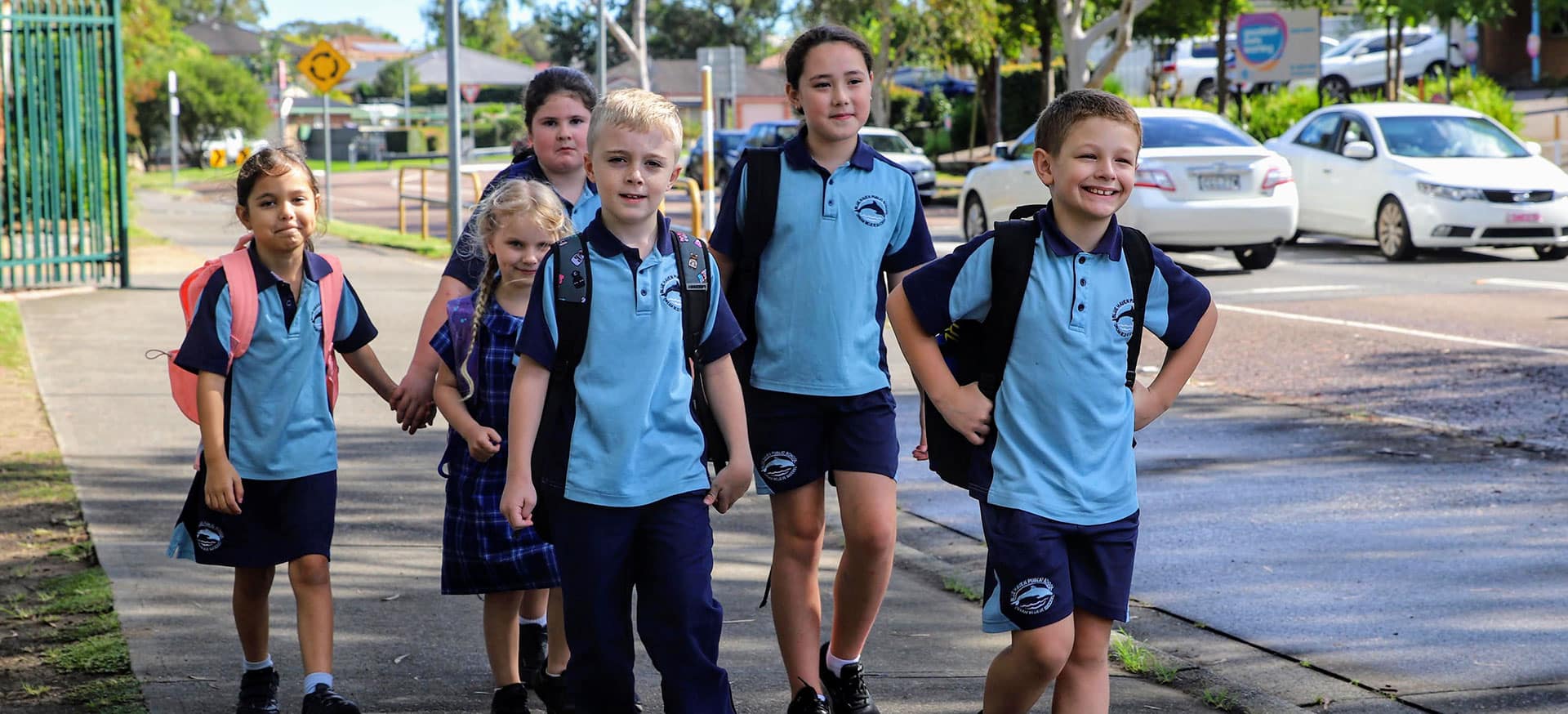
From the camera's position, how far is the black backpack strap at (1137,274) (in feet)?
11.7

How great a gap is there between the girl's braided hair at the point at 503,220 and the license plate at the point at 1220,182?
1212 centimetres

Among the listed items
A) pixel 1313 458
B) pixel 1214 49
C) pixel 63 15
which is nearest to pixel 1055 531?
pixel 1313 458

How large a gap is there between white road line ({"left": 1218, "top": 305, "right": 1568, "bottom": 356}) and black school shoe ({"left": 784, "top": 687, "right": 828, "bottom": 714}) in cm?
785

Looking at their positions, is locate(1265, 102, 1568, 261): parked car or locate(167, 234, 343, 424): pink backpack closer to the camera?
locate(167, 234, 343, 424): pink backpack

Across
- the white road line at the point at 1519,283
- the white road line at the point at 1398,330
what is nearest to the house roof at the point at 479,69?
the white road line at the point at 1519,283

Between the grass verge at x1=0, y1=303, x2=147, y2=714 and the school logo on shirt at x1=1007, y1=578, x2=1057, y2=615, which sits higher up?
the school logo on shirt at x1=1007, y1=578, x2=1057, y2=615

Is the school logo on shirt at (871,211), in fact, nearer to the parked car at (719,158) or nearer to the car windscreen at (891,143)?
the car windscreen at (891,143)

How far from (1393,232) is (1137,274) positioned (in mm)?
14458

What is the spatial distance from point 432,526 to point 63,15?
945 centimetres

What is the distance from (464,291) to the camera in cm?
436

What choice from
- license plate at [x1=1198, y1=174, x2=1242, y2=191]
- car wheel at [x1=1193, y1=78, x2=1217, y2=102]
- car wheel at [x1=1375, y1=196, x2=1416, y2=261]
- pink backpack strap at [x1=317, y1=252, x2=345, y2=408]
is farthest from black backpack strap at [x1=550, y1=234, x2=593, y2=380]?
car wheel at [x1=1193, y1=78, x2=1217, y2=102]

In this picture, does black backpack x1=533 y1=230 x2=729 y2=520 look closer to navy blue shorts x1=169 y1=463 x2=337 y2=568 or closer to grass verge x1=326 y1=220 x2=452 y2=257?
navy blue shorts x1=169 y1=463 x2=337 y2=568

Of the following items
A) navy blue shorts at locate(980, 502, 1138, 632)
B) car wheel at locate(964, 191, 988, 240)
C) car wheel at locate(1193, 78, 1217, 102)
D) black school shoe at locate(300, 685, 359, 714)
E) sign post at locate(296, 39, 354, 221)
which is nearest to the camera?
navy blue shorts at locate(980, 502, 1138, 632)

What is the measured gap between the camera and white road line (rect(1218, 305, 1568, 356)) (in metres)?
10.8
